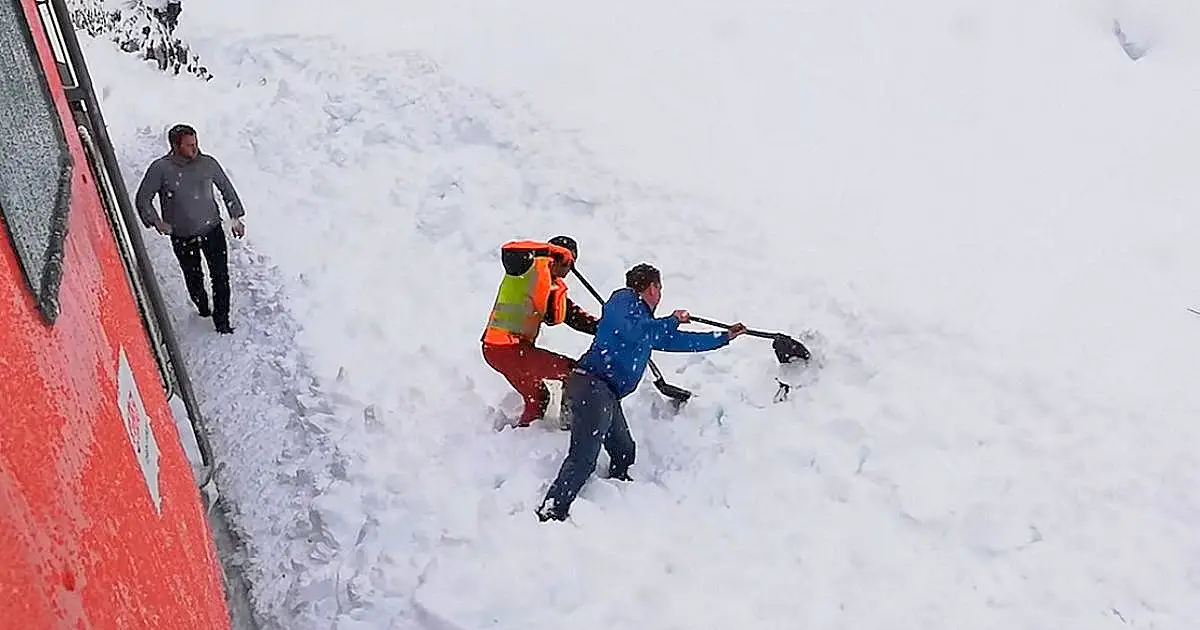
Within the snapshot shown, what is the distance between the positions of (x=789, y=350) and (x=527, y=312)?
5.56 ft

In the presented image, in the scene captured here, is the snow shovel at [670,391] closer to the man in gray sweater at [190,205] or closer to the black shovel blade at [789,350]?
the black shovel blade at [789,350]

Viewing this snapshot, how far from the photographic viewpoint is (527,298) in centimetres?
599

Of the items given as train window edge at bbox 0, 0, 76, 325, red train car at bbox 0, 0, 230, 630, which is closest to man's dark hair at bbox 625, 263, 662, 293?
red train car at bbox 0, 0, 230, 630

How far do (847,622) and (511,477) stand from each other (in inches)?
80.5

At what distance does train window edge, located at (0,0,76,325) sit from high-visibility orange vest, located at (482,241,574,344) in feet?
7.80

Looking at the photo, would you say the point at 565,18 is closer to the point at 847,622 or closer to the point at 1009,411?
the point at 1009,411

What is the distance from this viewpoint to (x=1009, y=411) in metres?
6.07

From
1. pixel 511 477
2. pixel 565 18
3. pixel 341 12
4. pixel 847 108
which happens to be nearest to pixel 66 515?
pixel 511 477

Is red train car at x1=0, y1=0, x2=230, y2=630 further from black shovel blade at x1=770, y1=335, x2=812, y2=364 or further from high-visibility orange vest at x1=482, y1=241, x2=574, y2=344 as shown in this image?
black shovel blade at x1=770, y1=335, x2=812, y2=364

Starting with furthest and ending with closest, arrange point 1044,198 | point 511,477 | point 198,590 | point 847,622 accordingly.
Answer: point 1044,198
point 511,477
point 847,622
point 198,590

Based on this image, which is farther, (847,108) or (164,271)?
(847,108)

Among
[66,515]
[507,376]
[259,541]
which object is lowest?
[259,541]

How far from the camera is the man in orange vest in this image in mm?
5938

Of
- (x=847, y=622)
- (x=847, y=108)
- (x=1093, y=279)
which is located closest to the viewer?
(x=847, y=622)
